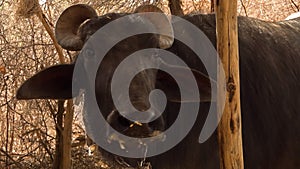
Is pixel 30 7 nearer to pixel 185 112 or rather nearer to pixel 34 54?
pixel 34 54

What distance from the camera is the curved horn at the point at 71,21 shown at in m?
5.41

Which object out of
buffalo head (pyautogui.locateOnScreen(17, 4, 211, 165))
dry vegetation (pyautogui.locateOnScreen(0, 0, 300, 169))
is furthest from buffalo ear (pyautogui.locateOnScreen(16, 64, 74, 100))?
dry vegetation (pyautogui.locateOnScreen(0, 0, 300, 169))

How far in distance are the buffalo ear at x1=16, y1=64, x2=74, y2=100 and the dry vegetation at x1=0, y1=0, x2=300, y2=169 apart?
2321 mm

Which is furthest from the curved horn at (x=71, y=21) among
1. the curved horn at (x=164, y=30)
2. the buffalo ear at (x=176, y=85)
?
the buffalo ear at (x=176, y=85)

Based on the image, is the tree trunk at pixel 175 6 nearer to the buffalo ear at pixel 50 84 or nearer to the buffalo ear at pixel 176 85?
the buffalo ear at pixel 50 84

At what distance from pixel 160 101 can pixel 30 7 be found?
9.58ft

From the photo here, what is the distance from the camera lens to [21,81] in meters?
8.01

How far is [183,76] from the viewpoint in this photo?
4980 millimetres

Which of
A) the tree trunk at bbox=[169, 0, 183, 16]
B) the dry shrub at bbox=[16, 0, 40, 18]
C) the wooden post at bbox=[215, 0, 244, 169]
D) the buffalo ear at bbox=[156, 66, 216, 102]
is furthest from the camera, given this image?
the tree trunk at bbox=[169, 0, 183, 16]

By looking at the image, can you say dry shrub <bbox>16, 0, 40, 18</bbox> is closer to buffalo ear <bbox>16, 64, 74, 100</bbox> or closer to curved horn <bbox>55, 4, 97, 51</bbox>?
curved horn <bbox>55, 4, 97, 51</bbox>

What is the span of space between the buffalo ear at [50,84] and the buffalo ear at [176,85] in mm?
759

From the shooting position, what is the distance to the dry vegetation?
800cm

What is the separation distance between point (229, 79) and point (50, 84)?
174 cm

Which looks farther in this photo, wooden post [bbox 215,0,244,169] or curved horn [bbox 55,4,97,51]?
curved horn [bbox 55,4,97,51]
